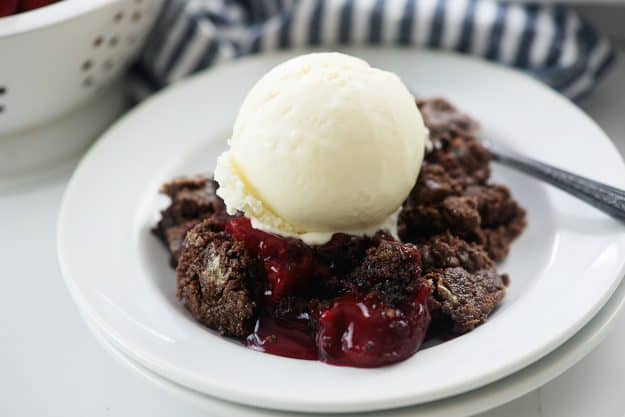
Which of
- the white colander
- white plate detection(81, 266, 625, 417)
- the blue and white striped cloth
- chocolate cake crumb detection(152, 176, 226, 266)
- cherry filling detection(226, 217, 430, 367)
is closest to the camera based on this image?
white plate detection(81, 266, 625, 417)

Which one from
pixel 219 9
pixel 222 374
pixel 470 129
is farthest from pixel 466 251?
pixel 219 9

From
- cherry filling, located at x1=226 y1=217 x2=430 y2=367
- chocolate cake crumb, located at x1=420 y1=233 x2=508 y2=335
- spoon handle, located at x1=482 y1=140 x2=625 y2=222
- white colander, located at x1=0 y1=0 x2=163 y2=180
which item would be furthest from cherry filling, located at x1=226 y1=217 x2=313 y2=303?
white colander, located at x1=0 y1=0 x2=163 y2=180

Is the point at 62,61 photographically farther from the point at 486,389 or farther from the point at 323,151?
the point at 486,389

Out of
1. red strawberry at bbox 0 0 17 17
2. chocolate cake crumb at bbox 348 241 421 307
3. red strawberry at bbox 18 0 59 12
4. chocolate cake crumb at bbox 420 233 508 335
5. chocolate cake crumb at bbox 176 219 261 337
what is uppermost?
red strawberry at bbox 0 0 17 17

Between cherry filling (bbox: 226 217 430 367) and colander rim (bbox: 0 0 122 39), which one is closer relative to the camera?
cherry filling (bbox: 226 217 430 367)

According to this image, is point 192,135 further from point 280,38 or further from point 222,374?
point 222,374

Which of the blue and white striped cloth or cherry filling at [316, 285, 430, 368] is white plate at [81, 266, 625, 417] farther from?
the blue and white striped cloth

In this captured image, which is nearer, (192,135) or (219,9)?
(192,135)
